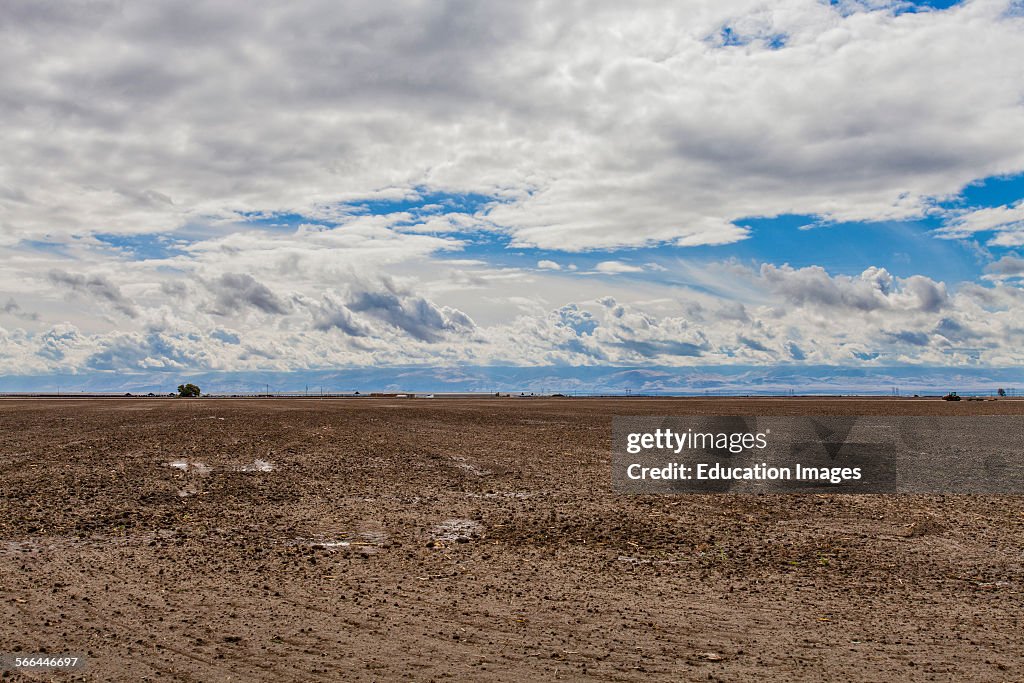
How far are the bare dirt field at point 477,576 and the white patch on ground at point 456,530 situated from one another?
117mm

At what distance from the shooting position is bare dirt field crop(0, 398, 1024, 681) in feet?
35.2

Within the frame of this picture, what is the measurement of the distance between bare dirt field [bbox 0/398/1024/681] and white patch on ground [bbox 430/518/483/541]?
0.12 meters

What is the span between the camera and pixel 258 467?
83.0ft

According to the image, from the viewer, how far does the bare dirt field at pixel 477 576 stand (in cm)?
1074

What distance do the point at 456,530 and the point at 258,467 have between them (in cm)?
963

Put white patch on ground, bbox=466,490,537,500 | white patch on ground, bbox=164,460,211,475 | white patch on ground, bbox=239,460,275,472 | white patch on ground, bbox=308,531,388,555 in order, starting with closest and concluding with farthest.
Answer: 1. white patch on ground, bbox=308,531,388,555
2. white patch on ground, bbox=466,490,537,500
3. white patch on ground, bbox=164,460,211,475
4. white patch on ground, bbox=239,460,275,472

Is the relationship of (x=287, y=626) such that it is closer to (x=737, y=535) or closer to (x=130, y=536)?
(x=130, y=536)

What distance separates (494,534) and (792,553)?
266 inches

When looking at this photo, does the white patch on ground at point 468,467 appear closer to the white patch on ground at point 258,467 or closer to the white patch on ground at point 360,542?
the white patch on ground at point 258,467

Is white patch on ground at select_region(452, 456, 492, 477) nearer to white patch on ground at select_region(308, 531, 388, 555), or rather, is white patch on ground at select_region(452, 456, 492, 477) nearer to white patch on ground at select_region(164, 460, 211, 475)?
white patch on ground at select_region(164, 460, 211, 475)

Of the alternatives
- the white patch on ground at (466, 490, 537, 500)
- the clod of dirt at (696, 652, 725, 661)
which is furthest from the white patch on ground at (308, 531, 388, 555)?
the clod of dirt at (696, 652, 725, 661)

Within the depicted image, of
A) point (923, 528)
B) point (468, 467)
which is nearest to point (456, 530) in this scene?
point (468, 467)

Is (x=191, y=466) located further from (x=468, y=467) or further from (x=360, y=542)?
(x=360, y=542)

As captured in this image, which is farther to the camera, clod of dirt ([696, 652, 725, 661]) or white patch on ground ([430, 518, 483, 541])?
white patch on ground ([430, 518, 483, 541])
